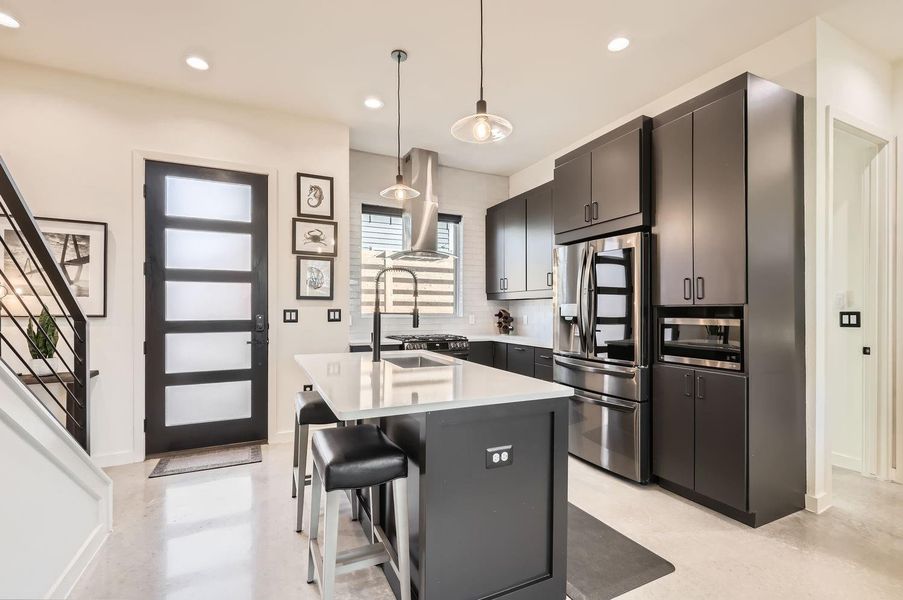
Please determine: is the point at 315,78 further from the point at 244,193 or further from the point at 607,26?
the point at 607,26

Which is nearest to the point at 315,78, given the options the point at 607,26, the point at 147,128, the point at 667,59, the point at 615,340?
the point at 147,128

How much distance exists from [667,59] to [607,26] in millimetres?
660

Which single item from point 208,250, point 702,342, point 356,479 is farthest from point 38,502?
point 702,342

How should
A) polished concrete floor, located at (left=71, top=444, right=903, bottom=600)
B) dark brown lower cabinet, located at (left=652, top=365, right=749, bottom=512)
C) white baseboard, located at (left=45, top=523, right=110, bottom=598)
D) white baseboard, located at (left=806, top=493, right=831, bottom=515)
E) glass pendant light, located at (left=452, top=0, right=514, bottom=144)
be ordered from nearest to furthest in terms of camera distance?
white baseboard, located at (left=45, top=523, right=110, bottom=598), polished concrete floor, located at (left=71, top=444, right=903, bottom=600), glass pendant light, located at (left=452, top=0, right=514, bottom=144), dark brown lower cabinet, located at (left=652, top=365, right=749, bottom=512), white baseboard, located at (left=806, top=493, right=831, bottom=515)

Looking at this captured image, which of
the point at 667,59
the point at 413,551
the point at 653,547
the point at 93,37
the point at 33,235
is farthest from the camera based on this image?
the point at 667,59

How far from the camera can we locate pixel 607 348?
10.2ft

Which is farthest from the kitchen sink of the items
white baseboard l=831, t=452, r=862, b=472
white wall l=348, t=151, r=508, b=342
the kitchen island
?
white baseboard l=831, t=452, r=862, b=472

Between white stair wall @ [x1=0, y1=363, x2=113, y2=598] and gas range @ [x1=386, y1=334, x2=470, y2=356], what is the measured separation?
2.60m

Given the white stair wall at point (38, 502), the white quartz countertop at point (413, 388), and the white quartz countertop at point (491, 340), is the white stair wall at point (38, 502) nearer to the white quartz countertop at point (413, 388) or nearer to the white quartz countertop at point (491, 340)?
the white quartz countertop at point (413, 388)

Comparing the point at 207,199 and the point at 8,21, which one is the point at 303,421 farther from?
the point at 8,21

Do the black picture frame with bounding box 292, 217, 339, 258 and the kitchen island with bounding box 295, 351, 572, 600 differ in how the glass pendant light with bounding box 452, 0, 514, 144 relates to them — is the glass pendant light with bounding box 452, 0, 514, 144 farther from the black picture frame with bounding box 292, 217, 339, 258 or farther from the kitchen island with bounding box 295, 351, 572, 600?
the black picture frame with bounding box 292, 217, 339, 258

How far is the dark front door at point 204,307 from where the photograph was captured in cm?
343

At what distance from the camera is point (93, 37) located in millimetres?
2746

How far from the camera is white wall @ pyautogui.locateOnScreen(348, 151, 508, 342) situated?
4.64 meters
